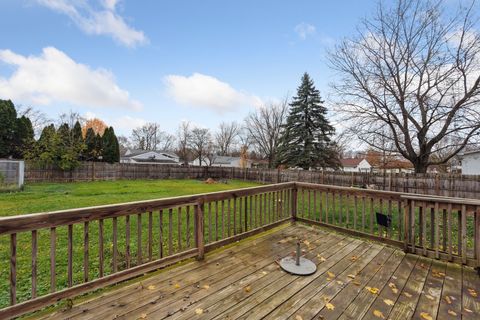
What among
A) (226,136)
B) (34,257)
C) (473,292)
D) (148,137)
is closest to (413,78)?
(473,292)

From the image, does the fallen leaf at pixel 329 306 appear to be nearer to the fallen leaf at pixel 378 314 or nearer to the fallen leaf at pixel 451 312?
the fallen leaf at pixel 378 314

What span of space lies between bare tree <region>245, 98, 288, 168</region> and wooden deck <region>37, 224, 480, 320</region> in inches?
941

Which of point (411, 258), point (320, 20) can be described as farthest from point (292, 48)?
point (411, 258)

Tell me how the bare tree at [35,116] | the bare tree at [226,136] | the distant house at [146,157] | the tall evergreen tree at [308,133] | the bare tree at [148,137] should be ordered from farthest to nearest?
1. the bare tree at [148,137]
2. the bare tree at [226,136]
3. the distant house at [146,157]
4. the bare tree at [35,116]
5. the tall evergreen tree at [308,133]

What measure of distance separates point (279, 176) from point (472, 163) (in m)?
10.5

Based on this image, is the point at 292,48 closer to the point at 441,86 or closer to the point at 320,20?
the point at 320,20

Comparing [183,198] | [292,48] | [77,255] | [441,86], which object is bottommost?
[77,255]

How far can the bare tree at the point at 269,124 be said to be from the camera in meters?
27.1

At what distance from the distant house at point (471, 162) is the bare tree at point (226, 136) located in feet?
104

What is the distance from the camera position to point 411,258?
305 centimetres

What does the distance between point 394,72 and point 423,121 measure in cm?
226

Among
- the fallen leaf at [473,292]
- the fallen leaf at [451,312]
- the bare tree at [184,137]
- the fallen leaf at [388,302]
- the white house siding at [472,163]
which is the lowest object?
the fallen leaf at [473,292]

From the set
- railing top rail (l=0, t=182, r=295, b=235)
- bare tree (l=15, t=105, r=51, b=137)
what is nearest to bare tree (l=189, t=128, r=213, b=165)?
bare tree (l=15, t=105, r=51, b=137)

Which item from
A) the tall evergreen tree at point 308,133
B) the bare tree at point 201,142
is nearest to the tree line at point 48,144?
the tall evergreen tree at point 308,133
